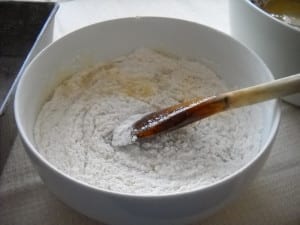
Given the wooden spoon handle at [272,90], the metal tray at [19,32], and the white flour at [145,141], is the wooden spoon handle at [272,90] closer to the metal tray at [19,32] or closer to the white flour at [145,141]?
the white flour at [145,141]

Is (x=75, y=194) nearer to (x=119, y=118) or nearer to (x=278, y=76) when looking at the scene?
(x=119, y=118)

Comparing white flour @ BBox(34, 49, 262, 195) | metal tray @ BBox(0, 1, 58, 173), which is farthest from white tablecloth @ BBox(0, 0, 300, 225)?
metal tray @ BBox(0, 1, 58, 173)

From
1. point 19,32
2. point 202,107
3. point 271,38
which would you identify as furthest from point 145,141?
point 19,32

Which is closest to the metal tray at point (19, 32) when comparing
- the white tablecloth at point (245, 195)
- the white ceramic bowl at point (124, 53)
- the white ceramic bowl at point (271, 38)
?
the white ceramic bowl at point (124, 53)

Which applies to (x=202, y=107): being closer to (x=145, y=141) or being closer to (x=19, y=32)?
(x=145, y=141)

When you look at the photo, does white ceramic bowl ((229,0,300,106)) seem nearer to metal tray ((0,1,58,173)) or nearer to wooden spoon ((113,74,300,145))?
wooden spoon ((113,74,300,145))
